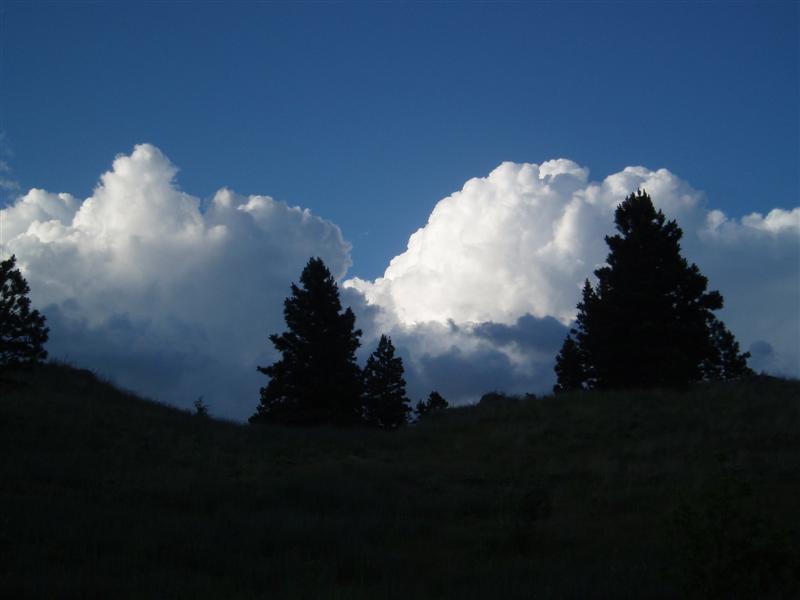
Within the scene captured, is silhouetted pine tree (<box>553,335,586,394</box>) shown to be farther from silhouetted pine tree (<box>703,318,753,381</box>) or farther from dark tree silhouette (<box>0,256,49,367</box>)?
dark tree silhouette (<box>0,256,49,367</box>)

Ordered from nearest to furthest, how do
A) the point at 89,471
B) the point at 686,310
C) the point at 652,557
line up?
1. the point at 652,557
2. the point at 89,471
3. the point at 686,310

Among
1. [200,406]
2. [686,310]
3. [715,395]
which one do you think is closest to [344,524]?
[715,395]

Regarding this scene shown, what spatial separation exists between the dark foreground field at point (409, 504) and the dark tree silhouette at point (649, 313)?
14.6 feet

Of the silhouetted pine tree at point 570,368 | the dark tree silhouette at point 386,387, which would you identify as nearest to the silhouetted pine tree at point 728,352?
the silhouetted pine tree at point 570,368

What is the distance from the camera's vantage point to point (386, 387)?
49.6 m

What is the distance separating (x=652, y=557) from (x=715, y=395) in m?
20.1

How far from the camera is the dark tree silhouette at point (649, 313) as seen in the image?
3228 cm

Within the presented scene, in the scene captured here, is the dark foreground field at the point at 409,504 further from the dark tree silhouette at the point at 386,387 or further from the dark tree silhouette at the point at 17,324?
the dark tree silhouette at the point at 386,387

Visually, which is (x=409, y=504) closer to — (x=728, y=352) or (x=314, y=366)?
(x=314, y=366)

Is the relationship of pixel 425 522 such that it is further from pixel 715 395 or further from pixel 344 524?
pixel 715 395

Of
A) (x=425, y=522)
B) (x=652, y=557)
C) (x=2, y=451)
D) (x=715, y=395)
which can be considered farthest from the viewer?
(x=715, y=395)

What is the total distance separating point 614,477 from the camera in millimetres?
16953

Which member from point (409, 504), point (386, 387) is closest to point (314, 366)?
point (386, 387)

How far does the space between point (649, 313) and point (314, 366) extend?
16.9 m
